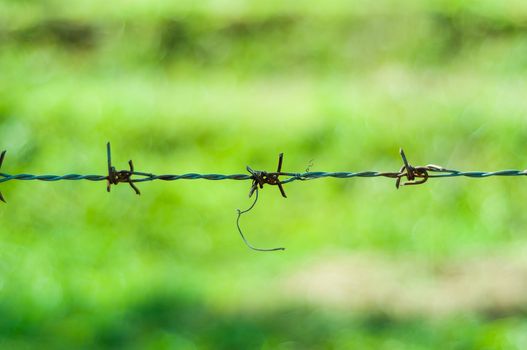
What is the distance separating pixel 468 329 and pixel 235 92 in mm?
3836

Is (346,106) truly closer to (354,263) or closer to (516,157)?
(516,157)

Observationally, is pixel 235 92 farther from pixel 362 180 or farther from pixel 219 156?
pixel 362 180

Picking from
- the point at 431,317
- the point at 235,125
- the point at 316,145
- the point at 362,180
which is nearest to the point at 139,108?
the point at 235,125

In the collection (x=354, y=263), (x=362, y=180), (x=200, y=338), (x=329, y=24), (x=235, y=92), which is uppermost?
(x=329, y=24)

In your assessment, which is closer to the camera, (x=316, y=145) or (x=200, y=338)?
(x=200, y=338)

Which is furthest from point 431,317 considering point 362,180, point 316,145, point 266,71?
point 266,71

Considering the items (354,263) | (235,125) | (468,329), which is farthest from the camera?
(235,125)

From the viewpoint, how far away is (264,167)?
20.6 feet

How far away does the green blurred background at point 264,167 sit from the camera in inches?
179

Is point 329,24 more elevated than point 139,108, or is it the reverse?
point 329,24

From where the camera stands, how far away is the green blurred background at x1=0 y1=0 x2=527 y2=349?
14.9ft

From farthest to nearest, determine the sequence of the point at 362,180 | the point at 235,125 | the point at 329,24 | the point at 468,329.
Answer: the point at 329,24 < the point at 235,125 < the point at 362,180 < the point at 468,329

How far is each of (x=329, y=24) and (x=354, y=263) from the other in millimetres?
3459

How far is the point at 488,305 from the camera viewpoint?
4.51 metres
